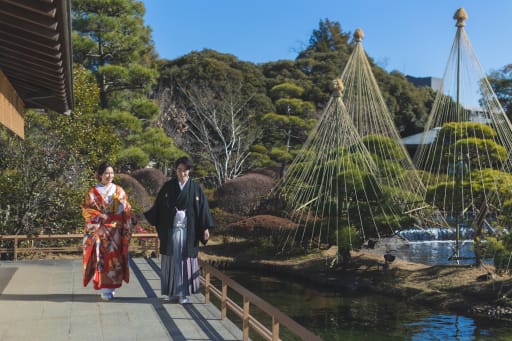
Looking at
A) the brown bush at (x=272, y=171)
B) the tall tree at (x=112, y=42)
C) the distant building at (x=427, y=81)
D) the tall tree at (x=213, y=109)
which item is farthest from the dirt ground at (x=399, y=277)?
the distant building at (x=427, y=81)

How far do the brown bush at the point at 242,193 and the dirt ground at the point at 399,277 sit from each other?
2939 mm

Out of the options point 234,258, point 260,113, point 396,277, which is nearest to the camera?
point 396,277

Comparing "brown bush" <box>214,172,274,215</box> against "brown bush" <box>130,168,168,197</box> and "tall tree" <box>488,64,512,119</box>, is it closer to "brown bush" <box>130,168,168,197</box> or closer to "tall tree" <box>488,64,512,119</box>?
"brown bush" <box>130,168,168,197</box>

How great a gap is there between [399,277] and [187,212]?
6.85 m

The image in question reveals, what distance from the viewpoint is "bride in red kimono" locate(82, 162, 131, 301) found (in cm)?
552

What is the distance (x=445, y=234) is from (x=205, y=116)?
10.7 metres

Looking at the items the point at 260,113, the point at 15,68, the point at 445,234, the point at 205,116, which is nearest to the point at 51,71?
the point at 15,68

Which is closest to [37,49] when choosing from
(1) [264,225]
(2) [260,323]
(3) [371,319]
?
(2) [260,323]

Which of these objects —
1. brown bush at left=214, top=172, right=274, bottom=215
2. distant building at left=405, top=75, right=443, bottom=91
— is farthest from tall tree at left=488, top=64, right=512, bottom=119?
brown bush at left=214, top=172, right=274, bottom=215

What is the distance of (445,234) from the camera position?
18.1 metres

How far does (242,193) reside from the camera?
17.8 m

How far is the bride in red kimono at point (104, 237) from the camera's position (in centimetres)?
552

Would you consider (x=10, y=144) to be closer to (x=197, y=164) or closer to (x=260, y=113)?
(x=197, y=164)

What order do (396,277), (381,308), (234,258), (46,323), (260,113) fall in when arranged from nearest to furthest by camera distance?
(46,323) < (381,308) < (396,277) < (234,258) < (260,113)
